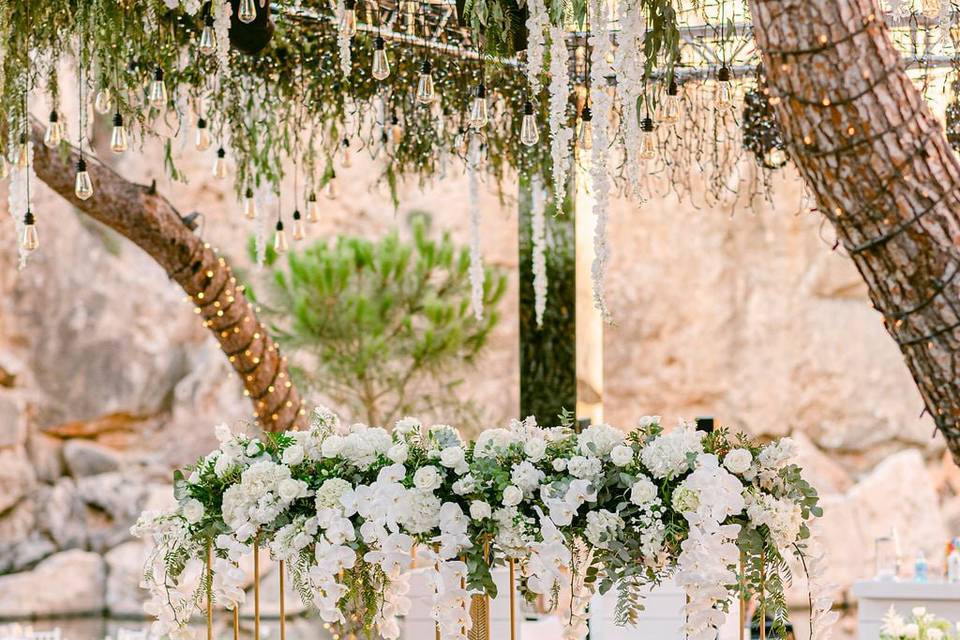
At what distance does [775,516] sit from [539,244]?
1.67 metres

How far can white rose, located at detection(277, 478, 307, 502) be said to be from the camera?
2758 mm

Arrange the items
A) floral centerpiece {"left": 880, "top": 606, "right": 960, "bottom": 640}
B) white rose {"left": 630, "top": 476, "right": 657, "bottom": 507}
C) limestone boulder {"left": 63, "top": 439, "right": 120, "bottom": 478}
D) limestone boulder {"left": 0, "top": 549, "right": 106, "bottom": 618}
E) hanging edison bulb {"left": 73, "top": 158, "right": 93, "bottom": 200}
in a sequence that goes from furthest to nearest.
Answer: limestone boulder {"left": 63, "top": 439, "right": 120, "bottom": 478} → limestone boulder {"left": 0, "top": 549, "right": 106, "bottom": 618} → floral centerpiece {"left": 880, "top": 606, "right": 960, "bottom": 640} → hanging edison bulb {"left": 73, "top": 158, "right": 93, "bottom": 200} → white rose {"left": 630, "top": 476, "right": 657, "bottom": 507}

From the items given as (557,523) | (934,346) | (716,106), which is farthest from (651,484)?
(716,106)

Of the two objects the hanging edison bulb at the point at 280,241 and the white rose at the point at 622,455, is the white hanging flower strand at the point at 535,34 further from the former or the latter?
the hanging edison bulb at the point at 280,241

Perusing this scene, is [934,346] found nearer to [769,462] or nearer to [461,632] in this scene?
[769,462]

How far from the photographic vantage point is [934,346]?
205 cm

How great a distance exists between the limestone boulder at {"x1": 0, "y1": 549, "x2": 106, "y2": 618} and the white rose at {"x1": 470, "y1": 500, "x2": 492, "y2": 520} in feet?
27.0

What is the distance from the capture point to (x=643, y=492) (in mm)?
2637

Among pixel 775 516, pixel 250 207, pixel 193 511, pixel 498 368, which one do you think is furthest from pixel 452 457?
pixel 498 368

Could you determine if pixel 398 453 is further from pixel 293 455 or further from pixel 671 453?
pixel 671 453

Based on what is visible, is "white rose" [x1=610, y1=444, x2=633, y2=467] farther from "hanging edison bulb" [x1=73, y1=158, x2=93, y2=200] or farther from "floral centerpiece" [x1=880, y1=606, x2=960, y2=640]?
"floral centerpiece" [x1=880, y1=606, x2=960, y2=640]

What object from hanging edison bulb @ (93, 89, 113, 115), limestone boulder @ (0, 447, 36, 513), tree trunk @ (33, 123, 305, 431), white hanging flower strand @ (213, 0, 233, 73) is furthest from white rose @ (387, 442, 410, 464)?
limestone boulder @ (0, 447, 36, 513)

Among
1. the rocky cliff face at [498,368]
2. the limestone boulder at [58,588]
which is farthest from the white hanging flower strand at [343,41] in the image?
the limestone boulder at [58,588]

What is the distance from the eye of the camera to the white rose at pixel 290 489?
2758 millimetres
